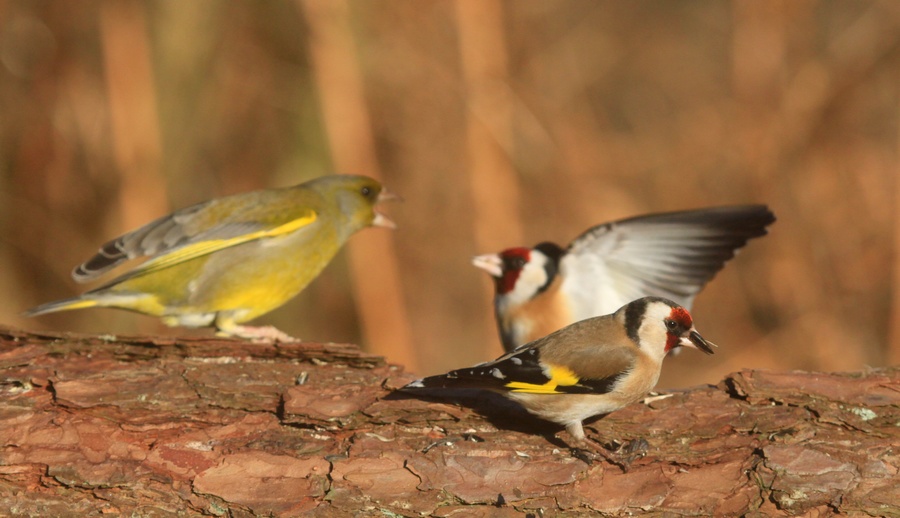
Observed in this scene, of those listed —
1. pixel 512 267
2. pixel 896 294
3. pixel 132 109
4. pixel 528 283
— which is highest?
pixel 132 109

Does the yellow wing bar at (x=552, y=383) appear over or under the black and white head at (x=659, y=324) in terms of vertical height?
under

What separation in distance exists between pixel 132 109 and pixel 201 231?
173 inches

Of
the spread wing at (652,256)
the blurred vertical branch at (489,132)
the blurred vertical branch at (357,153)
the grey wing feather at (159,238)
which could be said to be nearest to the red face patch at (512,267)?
the spread wing at (652,256)

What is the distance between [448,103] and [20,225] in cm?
463

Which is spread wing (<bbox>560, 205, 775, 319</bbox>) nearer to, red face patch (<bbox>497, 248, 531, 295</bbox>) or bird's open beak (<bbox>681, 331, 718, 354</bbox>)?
red face patch (<bbox>497, 248, 531, 295</bbox>)

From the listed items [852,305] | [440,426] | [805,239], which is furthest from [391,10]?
[440,426]

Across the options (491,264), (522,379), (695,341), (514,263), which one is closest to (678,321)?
(695,341)

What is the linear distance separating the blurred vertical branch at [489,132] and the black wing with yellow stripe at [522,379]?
206 inches

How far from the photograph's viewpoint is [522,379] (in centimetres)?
377

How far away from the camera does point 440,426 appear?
3.96 metres

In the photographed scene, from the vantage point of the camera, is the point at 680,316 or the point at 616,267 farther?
the point at 616,267

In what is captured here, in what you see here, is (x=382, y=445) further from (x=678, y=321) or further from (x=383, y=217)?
(x=383, y=217)

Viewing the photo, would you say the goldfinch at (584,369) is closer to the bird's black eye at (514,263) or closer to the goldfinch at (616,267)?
the goldfinch at (616,267)

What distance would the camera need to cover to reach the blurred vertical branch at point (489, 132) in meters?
9.05
